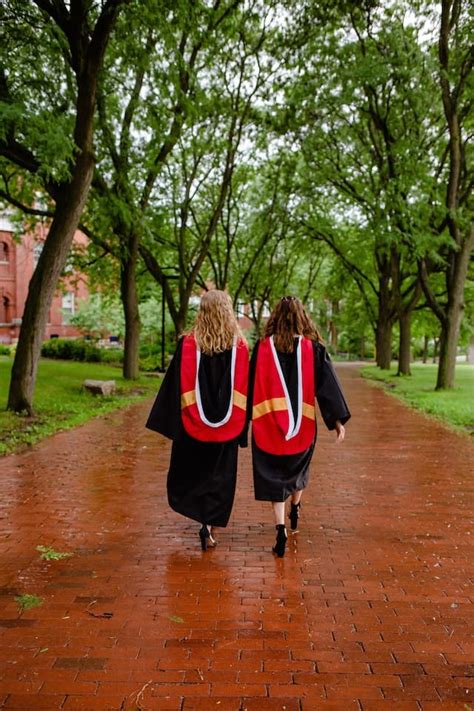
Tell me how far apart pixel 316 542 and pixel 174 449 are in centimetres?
139

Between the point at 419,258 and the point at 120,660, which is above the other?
the point at 419,258

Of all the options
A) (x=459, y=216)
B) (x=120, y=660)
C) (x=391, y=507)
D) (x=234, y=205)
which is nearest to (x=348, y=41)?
(x=459, y=216)

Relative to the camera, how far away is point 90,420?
40.0ft

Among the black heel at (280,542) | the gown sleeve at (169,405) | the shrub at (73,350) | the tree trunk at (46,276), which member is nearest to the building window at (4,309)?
the shrub at (73,350)

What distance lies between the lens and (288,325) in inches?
191

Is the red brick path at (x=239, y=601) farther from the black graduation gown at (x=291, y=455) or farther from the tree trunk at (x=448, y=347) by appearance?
the tree trunk at (x=448, y=347)

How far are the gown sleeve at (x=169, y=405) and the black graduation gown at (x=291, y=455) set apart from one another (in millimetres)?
575

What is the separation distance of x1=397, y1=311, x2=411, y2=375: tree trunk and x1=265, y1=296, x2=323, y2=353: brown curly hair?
2200 centimetres

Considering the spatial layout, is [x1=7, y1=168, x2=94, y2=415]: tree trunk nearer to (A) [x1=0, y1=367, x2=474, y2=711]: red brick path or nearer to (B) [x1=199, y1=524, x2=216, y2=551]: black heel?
(A) [x1=0, y1=367, x2=474, y2=711]: red brick path

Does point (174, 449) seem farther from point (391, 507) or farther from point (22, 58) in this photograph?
point (22, 58)

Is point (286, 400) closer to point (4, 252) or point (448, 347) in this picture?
point (448, 347)

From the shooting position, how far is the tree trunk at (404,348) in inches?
1026

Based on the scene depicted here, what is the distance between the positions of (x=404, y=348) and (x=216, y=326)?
22.8m

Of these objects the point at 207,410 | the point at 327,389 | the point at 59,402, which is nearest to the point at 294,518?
the point at 327,389
